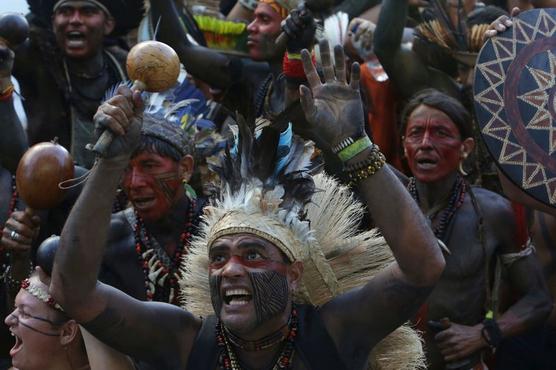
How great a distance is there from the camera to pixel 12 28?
19.5 feet

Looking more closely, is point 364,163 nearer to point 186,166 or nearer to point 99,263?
point 99,263

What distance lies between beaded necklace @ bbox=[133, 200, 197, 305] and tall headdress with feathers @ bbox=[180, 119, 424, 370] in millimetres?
746

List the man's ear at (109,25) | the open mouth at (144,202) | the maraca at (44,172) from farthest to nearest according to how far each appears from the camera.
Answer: the man's ear at (109,25) < the open mouth at (144,202) < the maraca at (44,172)

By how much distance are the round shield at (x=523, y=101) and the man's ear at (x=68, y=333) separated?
1931 millimetres

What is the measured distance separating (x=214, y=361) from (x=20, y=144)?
7.28 ft


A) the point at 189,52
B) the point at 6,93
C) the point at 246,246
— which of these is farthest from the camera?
the point at 189,52

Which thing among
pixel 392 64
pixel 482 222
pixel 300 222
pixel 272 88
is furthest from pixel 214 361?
pixel 392 64

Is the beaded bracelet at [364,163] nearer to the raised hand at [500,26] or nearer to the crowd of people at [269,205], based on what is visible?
the crowd of people at [269,205]

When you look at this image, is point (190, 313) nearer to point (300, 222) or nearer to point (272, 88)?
point (300, 222)

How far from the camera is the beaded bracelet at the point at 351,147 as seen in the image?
409cm

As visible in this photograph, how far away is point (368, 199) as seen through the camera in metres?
4.11

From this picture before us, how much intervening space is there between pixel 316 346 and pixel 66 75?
10.2 feet

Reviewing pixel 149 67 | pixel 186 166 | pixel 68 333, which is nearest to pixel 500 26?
pixel 186 166

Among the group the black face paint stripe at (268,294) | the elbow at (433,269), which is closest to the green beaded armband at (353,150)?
the elbow at (433,269)
